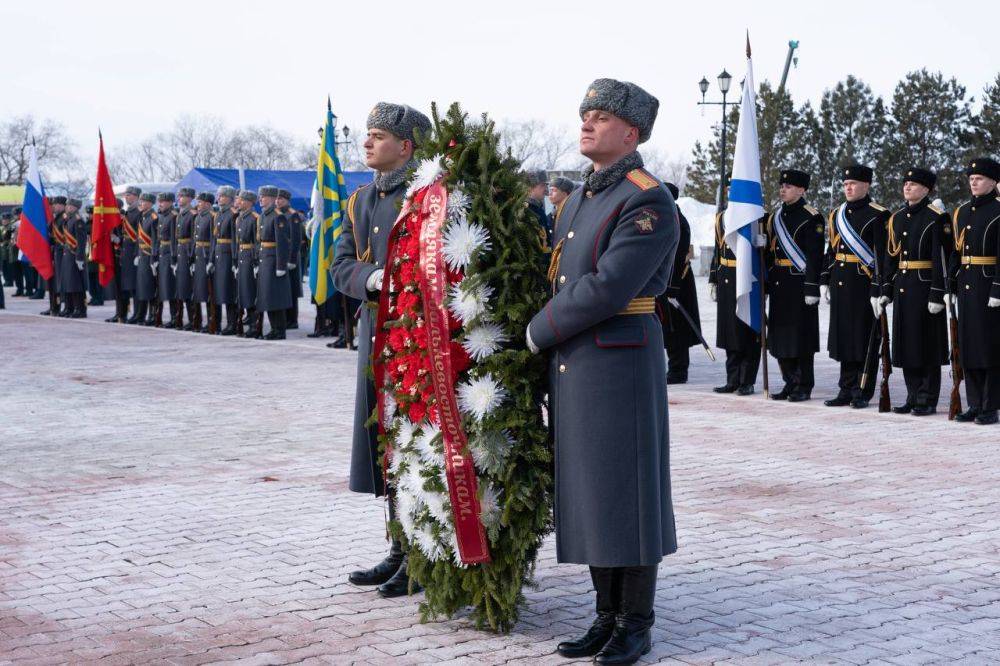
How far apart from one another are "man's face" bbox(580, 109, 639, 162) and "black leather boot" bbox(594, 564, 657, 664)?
57.9 inches

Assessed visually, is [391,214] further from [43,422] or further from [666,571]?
[43,422]

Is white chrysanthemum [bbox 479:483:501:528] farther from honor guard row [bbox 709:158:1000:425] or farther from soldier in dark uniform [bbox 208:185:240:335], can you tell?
soldier in dark uniform [bbox 208:185:240:335]

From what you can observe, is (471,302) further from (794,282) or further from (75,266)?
(75,266)

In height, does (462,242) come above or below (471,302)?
above

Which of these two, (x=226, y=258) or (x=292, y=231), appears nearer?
(x=292, y=231)

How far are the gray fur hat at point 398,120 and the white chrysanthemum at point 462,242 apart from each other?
2.76ft

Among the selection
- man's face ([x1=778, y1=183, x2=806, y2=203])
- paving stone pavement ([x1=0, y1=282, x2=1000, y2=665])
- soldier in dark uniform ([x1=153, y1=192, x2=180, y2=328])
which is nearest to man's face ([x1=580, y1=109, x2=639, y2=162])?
paving stone pavement ([x1=0, y1=282, x2=1000, y2=665])

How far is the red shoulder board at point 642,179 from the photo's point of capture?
4.52 metres

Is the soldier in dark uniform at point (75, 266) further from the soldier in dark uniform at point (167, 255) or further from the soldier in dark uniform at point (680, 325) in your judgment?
the soldier in dark uniform at point (680, 325)

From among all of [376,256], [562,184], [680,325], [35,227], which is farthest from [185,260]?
[376,256]

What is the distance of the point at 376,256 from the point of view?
18.2 ft

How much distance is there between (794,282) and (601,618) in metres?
7.60

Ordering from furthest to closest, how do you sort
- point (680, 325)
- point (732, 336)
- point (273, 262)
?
point (273, 262), point (680, 325), point (732, 336)

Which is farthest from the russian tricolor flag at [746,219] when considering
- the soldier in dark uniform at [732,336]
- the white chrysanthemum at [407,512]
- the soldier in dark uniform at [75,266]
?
the soldier in dark uniform at [75,266]
